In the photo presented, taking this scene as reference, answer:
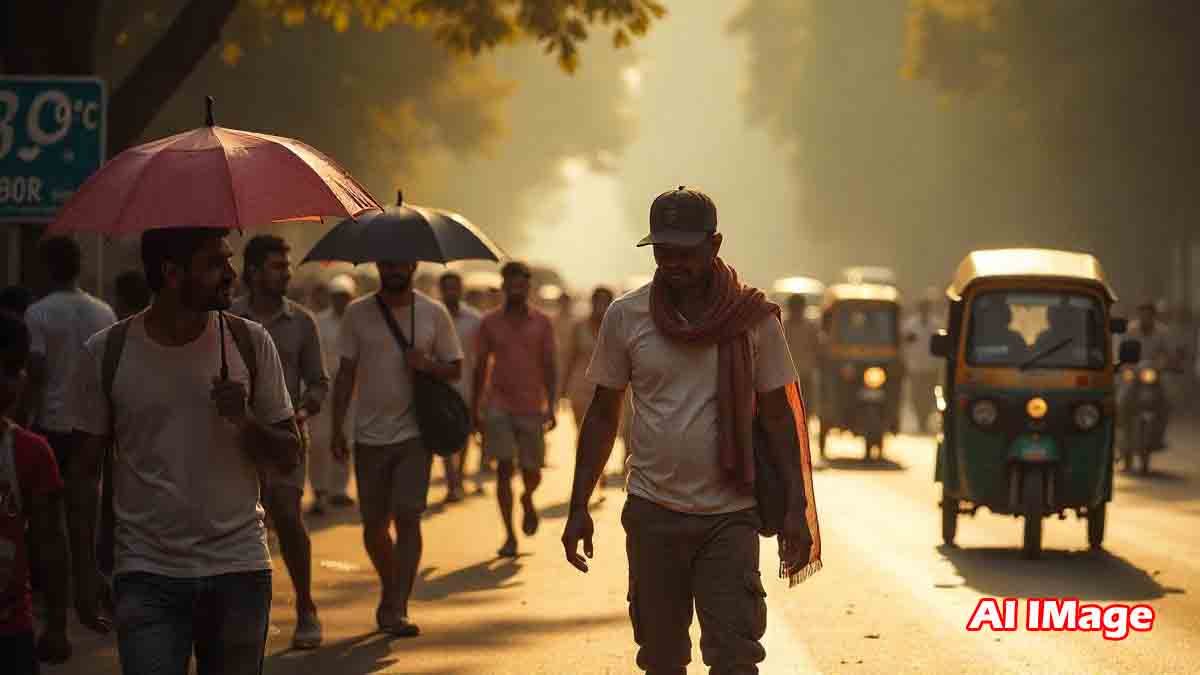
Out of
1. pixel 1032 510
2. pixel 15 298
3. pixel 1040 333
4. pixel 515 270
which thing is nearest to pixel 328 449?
pixel 515 270

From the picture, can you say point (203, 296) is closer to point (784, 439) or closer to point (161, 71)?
point (784, 439)

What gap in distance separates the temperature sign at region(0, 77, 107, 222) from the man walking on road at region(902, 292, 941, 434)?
59.1 feet

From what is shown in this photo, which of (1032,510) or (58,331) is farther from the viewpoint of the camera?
(1032,510)

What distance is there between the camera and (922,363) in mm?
30922

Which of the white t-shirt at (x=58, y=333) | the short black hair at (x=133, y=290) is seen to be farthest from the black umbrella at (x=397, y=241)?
the short black hair at (x=133, y=290)

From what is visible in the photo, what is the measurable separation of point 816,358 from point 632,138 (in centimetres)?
6530

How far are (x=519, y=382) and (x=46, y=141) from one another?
3.94 meters

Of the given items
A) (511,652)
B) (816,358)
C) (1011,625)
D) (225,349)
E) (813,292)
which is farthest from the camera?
(813,292)

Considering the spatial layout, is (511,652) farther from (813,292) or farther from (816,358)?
(813,292)

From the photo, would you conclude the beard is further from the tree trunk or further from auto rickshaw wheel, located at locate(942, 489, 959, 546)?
auto rickshaw wheel, located at locate(942, 489, 959, 546)

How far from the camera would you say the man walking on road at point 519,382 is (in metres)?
14.5

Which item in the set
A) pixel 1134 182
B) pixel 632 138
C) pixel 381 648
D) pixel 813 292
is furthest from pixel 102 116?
pixel 632 138

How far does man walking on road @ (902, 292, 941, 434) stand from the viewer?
2969cm

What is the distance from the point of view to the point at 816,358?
25.8 meters
